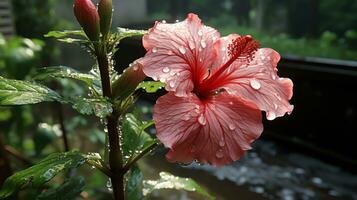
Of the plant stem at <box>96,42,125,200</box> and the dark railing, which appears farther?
the dark railing

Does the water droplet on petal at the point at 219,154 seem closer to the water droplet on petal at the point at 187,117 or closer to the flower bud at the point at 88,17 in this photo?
the water droplet on petal at the point at 187,117

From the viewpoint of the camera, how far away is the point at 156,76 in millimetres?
471

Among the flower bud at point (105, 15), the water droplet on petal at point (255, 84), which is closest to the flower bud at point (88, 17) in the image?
the flower bud at point (105, 15)

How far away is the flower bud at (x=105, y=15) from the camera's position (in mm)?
562

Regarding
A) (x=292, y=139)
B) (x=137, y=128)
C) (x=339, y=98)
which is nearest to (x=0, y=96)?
(x=137, y=128)

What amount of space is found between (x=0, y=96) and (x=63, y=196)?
0.20 metres

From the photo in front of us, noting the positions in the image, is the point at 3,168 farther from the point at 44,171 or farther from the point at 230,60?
→ the point at 230,60

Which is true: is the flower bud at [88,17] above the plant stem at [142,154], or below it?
above

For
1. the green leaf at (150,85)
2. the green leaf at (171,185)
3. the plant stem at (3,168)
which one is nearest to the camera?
the green leaf at (150,85)

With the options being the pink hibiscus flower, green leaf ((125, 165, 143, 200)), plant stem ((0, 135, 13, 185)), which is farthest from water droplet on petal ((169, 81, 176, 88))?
plant stem ((0, 135, 13, 185))

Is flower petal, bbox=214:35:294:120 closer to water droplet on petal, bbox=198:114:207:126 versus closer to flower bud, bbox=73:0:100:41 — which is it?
water droplet on petal, bbox=198:114:207:126

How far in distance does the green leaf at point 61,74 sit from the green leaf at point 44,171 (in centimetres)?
11

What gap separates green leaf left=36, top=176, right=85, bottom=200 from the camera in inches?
24.0

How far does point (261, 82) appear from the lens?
539 mm
